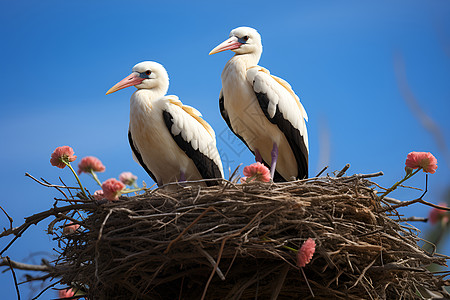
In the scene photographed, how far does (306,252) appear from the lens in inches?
135

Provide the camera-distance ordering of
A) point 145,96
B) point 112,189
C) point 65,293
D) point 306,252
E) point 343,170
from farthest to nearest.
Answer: point 65,293 → point 145,96 → point 343,170 → point 112,189 → point 306,252

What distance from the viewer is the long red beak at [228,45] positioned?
17.9 feet

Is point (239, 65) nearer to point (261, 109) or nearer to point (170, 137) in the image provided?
point (261, 109)

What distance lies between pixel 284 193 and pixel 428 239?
5.30ft


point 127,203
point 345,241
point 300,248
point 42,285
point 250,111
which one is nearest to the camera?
point 300,248

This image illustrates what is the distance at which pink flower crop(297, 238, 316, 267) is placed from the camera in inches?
135

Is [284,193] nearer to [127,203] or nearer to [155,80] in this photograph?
[127,203]

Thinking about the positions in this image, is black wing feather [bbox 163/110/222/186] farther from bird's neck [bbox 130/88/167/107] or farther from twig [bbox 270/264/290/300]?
twig [bbox 270/264/290/300]

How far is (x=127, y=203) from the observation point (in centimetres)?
400

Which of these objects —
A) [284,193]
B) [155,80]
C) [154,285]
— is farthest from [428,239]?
[155,80]

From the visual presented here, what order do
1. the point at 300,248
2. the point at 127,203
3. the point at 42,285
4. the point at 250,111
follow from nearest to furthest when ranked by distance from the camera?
the point at 300,248
the point at 127,203
the point at 42,285
the point at 250,111

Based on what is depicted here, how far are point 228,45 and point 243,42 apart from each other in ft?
0.57

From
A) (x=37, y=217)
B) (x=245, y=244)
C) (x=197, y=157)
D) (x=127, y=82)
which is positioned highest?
(x=127, y=82)

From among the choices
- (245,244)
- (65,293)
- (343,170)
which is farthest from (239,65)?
(65,293)
